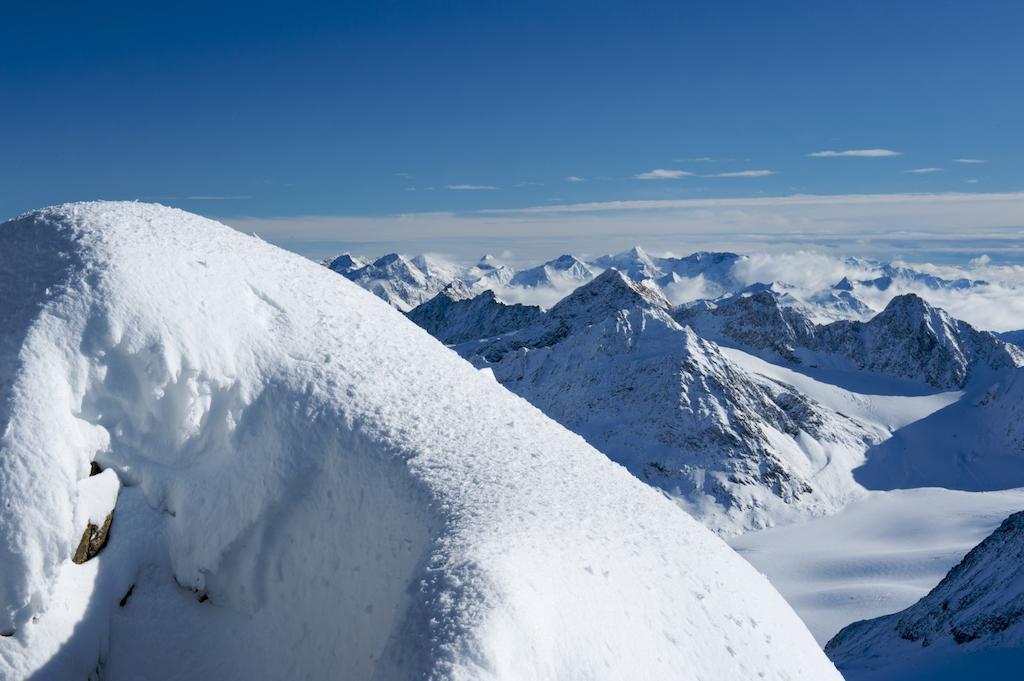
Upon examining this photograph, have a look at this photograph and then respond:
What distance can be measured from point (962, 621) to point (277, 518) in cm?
3054

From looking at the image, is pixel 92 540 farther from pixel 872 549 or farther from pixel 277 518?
pixel 872 549

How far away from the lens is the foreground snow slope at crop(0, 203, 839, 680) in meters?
10.1

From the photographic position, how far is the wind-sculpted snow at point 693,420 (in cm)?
10994

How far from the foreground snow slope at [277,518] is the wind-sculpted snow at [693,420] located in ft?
314

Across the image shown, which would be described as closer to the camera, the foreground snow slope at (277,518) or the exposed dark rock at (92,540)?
the foreground snow slope at (277,518)

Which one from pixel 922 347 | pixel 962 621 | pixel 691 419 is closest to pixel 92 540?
pixel 962 621

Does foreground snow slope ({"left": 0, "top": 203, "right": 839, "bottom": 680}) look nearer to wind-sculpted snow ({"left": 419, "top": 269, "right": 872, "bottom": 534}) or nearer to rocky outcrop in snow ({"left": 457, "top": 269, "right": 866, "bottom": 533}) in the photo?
rocky outcrop in snow ({"left": 457, "top": 269, "right": 866, "bottom": 533})

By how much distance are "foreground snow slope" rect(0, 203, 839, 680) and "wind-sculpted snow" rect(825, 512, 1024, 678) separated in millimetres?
18916

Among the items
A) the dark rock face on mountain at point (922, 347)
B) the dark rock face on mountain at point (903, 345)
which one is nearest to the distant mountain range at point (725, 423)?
the dark rock face on mountain at point (922, 347)

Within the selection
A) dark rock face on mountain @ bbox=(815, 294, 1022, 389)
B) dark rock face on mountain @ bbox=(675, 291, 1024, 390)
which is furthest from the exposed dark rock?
dark rock face on mountain @ bbox=(815, 294, 1022, 389)

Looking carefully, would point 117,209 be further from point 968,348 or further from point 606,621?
point 968,348

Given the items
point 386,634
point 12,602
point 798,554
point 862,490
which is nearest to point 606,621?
point 386,634

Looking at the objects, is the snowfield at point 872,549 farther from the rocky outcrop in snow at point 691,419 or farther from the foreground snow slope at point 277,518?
the foreground snow slope at point 277,518

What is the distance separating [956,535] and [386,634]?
10480cm
